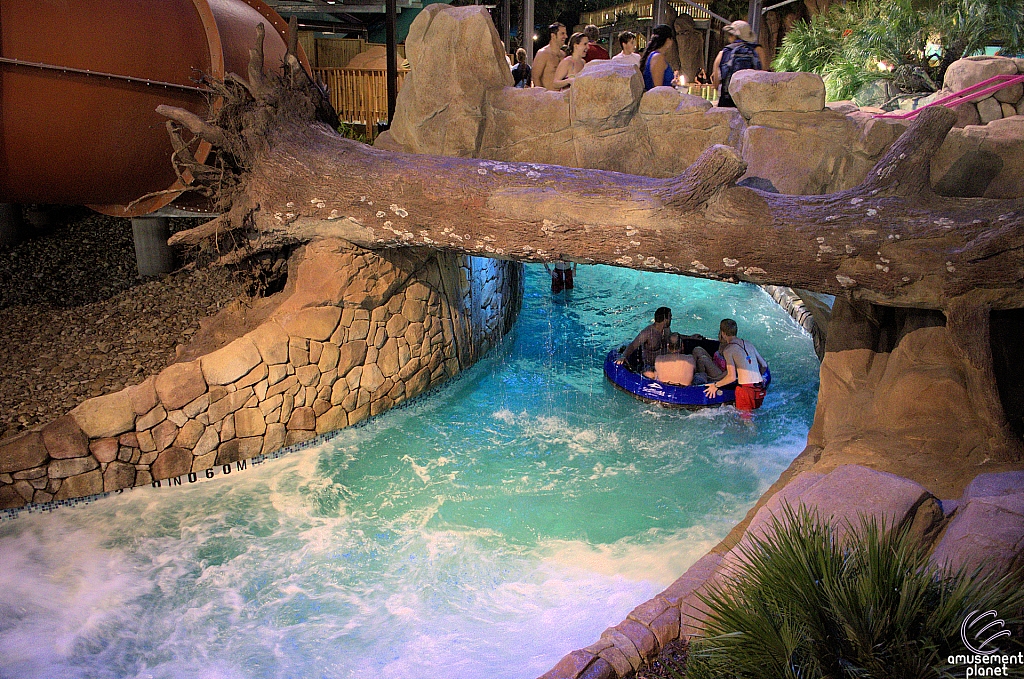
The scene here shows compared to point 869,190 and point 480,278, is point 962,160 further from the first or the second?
point 480,278

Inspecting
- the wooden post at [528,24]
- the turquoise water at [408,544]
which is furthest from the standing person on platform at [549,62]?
the turquoise water at [408,544]

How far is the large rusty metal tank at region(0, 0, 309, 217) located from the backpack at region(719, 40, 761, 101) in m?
4.42

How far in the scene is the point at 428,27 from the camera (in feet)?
20.5

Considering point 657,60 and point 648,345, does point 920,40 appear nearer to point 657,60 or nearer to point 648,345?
point 657,60

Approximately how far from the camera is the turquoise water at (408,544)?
159 inches

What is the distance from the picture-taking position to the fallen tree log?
13.4 ft

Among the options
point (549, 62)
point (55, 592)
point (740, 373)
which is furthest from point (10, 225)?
point (740, 373)

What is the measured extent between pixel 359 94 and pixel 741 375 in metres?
6.49

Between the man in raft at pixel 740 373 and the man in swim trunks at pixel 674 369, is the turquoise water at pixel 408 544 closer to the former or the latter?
the man in raft at pixel 740 373

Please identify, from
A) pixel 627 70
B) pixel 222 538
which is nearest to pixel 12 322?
pixel 222 538

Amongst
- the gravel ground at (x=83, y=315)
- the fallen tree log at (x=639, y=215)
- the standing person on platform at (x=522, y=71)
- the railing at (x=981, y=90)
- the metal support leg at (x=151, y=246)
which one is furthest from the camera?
the standing person on platform at (x=522, y=71)

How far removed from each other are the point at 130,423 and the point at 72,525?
2.51 feet

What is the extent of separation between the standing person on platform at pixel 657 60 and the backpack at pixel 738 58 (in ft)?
1.78

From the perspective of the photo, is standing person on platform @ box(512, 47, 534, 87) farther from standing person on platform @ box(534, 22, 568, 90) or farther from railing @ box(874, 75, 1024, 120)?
railing @ box(874, 75, 1024, 120)
